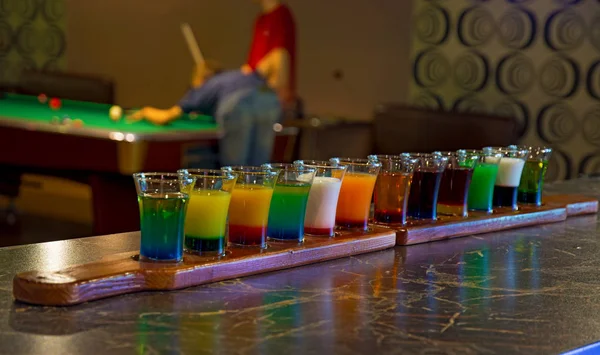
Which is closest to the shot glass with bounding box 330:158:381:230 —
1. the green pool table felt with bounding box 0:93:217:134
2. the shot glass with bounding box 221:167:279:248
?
the shot glass with bounding box 221:167:279:248

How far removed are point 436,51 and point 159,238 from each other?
5.96 meters

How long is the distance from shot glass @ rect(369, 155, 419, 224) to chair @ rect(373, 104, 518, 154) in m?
4.48

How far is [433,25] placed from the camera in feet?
23.9

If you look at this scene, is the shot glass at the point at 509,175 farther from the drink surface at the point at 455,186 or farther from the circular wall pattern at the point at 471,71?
the circular wall pattern at the point at 471,71

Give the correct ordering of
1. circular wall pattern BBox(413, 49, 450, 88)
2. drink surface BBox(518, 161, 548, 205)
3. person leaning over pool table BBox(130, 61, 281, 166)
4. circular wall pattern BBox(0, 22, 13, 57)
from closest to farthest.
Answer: drink surface BBox(518, 161, 548, 205) < person leaning over pool table BBox(130, 61, 281, 166) < circular wall pattern BBox(413, 49, 450, 88) < circular wall pattern BBox(0, 22, 13, 57)

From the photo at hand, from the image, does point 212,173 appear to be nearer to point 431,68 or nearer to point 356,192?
point 356,192

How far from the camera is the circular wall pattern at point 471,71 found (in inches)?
277

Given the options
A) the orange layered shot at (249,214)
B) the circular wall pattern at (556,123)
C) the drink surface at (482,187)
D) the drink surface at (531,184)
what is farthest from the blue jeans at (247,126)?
the orange layered shot at (249,214)

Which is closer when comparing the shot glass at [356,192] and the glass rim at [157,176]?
the glass rim at [157,176]

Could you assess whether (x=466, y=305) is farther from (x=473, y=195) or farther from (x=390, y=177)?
Answer: (x=473, y=195)

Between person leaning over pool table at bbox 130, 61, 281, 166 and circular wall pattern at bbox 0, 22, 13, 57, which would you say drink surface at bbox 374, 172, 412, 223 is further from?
circular wall pattern at bbox 0, 22, 13, 57

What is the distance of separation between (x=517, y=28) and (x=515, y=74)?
1.09 ft

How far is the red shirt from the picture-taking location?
7141mm

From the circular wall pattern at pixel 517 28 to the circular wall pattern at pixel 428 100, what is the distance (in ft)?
2.41
